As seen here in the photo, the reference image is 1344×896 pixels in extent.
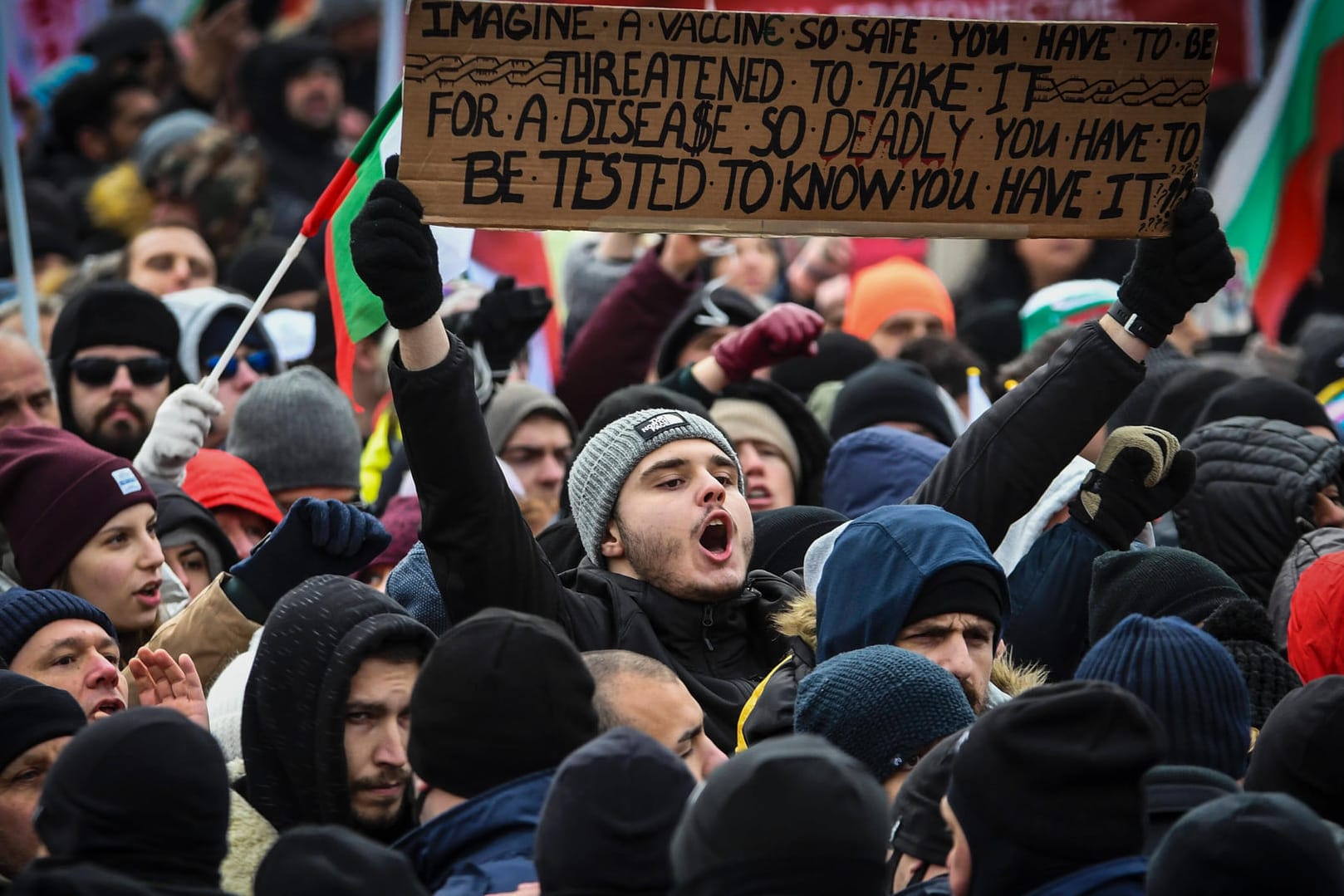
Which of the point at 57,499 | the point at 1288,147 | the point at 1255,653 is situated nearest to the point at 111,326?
the point at 57,499

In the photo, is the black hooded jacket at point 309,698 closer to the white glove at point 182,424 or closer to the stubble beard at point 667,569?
the stubble beard at point 667,569

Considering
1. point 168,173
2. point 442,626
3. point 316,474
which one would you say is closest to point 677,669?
point 442,626

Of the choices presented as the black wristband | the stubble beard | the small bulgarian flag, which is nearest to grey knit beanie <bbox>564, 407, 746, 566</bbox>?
the stubble beard

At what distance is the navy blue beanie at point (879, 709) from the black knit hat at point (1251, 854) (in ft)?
3.51

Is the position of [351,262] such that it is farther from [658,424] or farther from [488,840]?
[488,840]

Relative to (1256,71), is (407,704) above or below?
below

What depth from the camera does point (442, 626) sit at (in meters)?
5.33

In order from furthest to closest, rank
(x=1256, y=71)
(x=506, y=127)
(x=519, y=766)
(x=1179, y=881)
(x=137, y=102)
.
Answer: (x=137, y=102)
(x=1256, y=71)
(x=506, y=127)
(x=519, y=766)
(x=1179, y=881)

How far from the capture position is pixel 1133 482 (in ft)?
17.8

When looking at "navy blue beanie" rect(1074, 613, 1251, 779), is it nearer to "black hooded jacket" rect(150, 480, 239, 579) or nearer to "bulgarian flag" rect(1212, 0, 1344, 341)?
"black hooded jacket" rect(150, 480, 239, 579)

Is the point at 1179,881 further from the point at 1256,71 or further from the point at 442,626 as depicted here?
the point at 1256,71

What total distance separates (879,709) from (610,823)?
1.15 metres

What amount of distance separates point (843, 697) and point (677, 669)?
98cm

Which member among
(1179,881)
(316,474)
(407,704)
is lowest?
(316,474)
